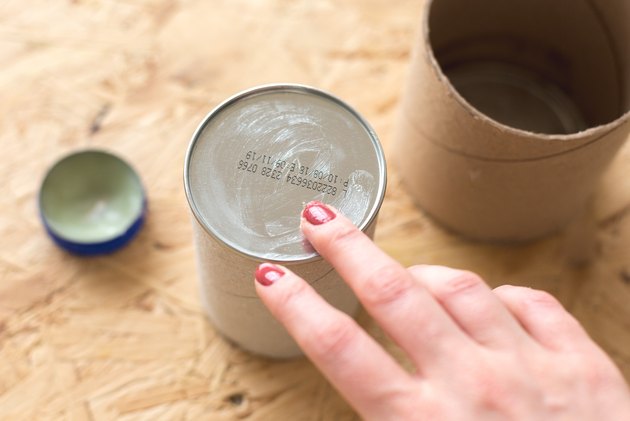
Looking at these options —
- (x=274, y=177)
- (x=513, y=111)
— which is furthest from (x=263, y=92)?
(x=513, y=111)

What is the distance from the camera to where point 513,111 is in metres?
0.83

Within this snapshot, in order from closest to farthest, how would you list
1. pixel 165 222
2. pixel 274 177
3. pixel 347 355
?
pixel 347 355 → pixel 274 177 → pixel 165 222

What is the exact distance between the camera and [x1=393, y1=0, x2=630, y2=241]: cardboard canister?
0.62 m

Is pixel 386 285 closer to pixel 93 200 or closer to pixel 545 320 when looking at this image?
pixel 545 320

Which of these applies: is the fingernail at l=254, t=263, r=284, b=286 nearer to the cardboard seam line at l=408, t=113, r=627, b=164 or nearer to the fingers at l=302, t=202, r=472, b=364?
the fingers at l=302, t=202, r=472, b=364

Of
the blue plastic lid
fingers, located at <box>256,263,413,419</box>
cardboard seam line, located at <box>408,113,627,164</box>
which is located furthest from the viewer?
the blue plastic lid

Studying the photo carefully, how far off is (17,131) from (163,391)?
0.34 m

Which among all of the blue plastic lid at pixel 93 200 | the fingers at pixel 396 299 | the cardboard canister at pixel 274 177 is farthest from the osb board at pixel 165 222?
the fingers at pixel 396 299

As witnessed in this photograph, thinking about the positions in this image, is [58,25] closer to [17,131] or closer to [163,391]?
[17,131]

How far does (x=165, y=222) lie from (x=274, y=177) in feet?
0.79

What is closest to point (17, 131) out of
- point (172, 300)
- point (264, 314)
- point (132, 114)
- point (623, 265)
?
point (132, 114)

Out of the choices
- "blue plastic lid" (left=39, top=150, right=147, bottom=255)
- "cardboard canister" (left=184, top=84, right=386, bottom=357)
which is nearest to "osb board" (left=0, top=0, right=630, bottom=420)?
"blue plastic lid" (left=39, top=150, right=147, bottom=255)

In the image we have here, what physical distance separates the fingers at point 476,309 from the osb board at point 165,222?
0.78 ft

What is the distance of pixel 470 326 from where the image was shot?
0.47 meters
